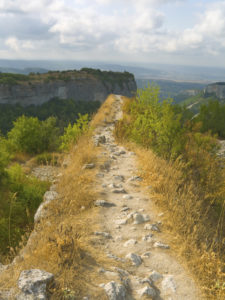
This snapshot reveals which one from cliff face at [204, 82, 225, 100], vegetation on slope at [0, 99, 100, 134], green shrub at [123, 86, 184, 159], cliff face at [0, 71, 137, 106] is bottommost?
vegetation on slope at [0, 99, 100, 134]

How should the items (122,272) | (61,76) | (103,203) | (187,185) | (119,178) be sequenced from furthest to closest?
(61,76) < (119,178) < (187,185) < (103,203) < (122,272)

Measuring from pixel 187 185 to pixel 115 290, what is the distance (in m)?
3.94

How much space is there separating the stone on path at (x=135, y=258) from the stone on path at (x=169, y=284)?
0.42m

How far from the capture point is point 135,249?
3.67 meters

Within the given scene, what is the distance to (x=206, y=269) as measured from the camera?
3.14 metres

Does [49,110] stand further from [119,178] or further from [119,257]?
[119,257]

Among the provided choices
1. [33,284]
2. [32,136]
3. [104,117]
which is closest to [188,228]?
[33,284]

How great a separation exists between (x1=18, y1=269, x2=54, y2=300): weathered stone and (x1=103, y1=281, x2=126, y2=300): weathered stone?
639 mm

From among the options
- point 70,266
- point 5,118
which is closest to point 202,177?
point 70,266

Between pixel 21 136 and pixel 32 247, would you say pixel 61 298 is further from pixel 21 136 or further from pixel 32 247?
pixel 21 136

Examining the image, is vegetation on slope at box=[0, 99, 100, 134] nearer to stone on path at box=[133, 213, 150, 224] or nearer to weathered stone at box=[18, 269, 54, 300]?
stone on path at box=[133, 213, 150, 224]

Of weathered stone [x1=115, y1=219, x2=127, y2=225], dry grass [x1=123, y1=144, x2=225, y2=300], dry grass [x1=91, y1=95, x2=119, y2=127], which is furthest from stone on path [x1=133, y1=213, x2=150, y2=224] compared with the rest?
dry grass [x1=91, y1=95, x2=119, y2=127]

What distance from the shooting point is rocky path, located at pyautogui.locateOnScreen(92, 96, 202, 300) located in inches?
115

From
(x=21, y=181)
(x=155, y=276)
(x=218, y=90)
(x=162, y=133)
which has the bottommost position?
(x=21, y=181)
